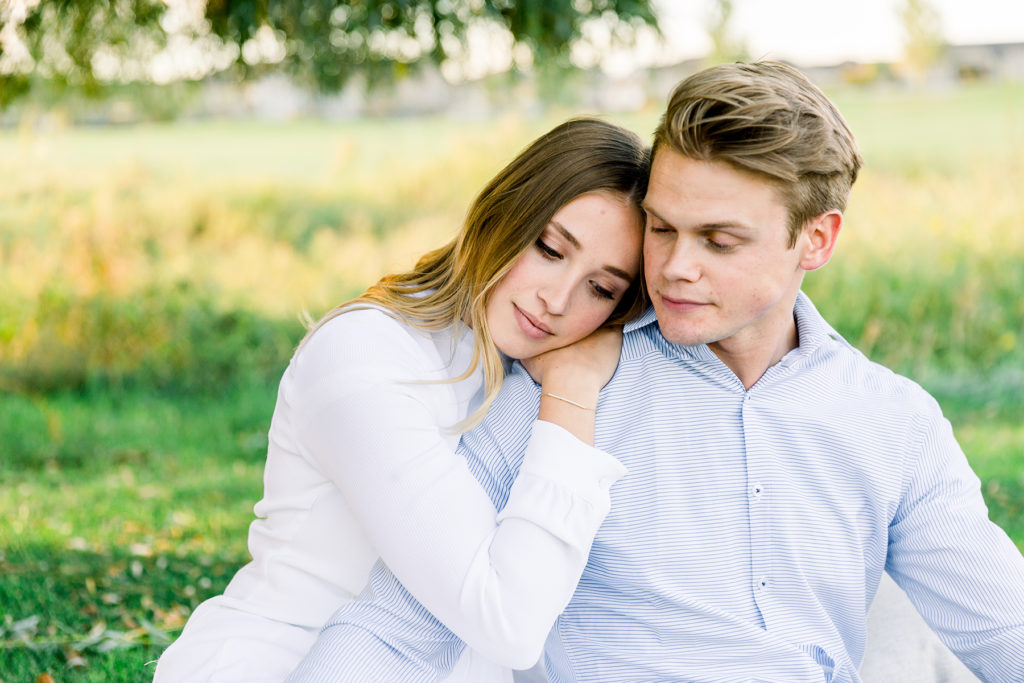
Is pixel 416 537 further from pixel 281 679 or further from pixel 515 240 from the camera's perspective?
pixel 515 240

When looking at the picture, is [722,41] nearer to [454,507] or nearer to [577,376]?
[577,376]

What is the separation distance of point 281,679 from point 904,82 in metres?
9.23

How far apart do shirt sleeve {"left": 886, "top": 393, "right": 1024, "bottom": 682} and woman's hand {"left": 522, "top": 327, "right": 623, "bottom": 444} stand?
763mm

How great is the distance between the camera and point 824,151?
2.43 m

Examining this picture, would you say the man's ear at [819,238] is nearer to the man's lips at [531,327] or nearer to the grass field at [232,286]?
the man's lips at [531,327]

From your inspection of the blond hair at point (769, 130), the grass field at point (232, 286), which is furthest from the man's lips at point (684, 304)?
the grass field at point (232, 286)

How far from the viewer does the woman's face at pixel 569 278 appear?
259 centimetres

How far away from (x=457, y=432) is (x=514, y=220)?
570 mm

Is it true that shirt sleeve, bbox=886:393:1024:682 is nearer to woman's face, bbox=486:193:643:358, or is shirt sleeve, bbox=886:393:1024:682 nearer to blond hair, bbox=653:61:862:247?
blond hair, bbox=653:61:862:247

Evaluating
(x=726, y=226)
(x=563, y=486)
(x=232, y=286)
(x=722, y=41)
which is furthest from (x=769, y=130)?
(x=232, y=286)

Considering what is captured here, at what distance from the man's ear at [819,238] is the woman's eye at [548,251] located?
0.60 meters

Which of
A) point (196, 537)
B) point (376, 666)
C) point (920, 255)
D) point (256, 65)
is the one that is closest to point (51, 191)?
point (256, 65)

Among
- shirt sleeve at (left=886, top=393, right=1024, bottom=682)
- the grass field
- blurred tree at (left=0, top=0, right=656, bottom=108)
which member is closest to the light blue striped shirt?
shirt sleeve at (left=886, top=393, right=1024, bottom=682)

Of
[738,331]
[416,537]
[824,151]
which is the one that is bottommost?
[416,537]
